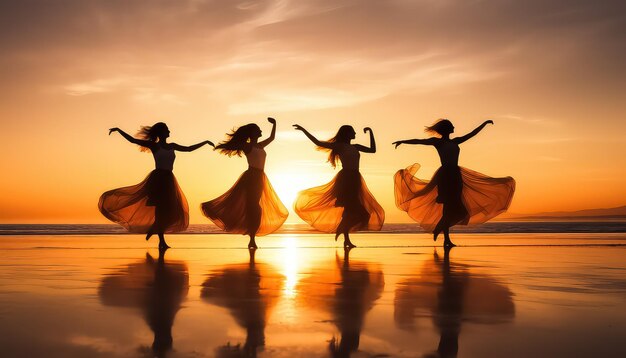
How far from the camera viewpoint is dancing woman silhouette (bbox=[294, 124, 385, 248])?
57.8 feet

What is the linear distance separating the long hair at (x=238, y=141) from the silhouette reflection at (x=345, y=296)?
7.80 meters

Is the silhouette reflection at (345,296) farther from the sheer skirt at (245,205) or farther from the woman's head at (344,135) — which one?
the woman's head at (344,135)

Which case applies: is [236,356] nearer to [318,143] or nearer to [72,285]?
[72,285]

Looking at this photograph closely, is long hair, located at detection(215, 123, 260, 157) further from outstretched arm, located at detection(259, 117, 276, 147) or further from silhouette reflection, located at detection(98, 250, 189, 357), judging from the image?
silhouette reflection, located at detection(98, 250, 189, 357)

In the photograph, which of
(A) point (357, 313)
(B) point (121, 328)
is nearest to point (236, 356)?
(B) point (121, 328)

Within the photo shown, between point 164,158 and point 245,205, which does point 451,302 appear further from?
point 164,158

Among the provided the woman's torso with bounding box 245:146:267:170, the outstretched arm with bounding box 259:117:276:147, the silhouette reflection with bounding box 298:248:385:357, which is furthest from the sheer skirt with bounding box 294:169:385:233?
the silhouette reflection with bounding box 298:248:385:357

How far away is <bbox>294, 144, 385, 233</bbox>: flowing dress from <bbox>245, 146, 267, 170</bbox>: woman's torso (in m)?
1.67

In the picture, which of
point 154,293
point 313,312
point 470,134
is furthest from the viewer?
point 470,134

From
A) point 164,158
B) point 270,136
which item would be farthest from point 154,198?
point 270,136

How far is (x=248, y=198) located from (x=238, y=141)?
62.1 inches

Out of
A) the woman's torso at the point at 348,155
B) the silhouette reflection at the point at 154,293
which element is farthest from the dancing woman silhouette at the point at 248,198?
the silhouette reflection at the point at 154,293

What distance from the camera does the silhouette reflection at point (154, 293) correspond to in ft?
15.8

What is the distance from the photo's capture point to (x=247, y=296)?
674cm
